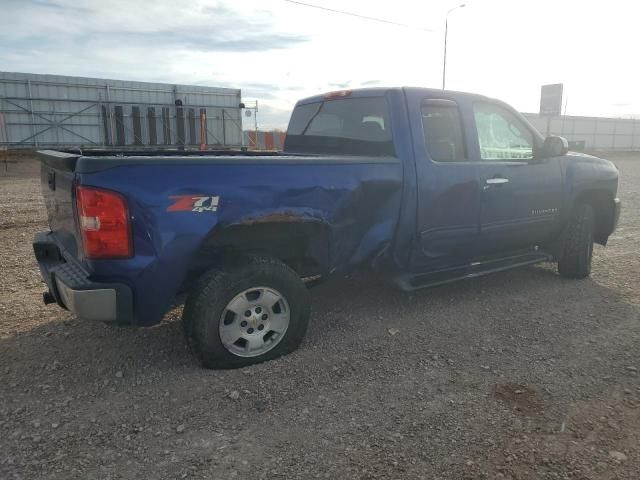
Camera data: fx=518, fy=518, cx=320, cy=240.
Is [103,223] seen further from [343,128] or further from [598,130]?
[598,130]

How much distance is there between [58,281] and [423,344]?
2.54 m

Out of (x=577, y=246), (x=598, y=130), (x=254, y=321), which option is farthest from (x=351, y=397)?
(x=598, y=130)

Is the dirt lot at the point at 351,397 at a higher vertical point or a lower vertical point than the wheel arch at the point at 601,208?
lower

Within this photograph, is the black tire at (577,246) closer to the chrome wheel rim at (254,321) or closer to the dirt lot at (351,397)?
the dirt lot at (351,397)

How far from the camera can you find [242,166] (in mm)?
3219

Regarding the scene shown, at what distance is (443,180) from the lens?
13.8 ft

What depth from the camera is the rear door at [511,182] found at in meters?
4.57

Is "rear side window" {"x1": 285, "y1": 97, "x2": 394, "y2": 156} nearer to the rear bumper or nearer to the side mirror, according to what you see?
the side mirror

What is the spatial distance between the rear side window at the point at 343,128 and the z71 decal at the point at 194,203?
1.61m

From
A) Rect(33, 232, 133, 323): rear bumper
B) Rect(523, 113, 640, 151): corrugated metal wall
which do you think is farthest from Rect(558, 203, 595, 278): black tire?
Rect(523, 113, 640, 151): corrugated metal wall

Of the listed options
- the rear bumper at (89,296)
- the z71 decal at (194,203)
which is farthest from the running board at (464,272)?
the rear bumper at (89,296)

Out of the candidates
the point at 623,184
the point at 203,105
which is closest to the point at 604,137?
the point at 623,184

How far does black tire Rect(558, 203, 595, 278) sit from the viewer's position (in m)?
5.46

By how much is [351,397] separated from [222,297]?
1004mm
